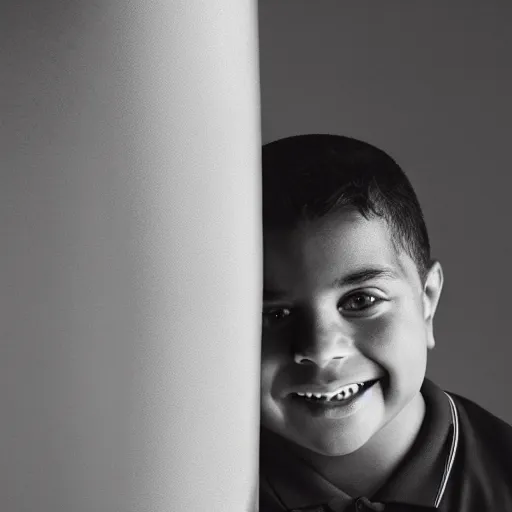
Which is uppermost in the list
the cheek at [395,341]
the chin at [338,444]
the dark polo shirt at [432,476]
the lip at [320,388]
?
the cheek at [395,341]

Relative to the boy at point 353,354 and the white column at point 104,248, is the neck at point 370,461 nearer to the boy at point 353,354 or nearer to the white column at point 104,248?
the boy at point 353,354

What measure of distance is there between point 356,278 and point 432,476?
0.08 m

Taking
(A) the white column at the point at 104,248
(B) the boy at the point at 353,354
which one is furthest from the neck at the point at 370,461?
(A) the white column at the point at 104,248

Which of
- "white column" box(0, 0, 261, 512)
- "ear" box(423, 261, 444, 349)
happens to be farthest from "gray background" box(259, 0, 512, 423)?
"white column" box(0, 0, 261, 512)

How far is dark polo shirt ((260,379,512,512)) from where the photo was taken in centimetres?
28

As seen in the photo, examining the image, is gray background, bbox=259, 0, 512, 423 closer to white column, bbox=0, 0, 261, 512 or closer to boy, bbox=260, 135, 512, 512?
boy, bbox=260, 135, 512, 512

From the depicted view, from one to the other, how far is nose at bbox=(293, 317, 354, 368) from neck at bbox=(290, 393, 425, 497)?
47 millimetres

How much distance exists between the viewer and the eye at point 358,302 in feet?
0.85

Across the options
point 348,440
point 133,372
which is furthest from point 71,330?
point 348,440

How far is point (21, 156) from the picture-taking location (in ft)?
0.58

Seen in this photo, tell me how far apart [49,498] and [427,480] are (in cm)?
15

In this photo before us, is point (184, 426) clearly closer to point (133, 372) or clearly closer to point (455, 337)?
point (133, 372)

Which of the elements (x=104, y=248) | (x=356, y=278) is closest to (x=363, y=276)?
(x=356, y=278)

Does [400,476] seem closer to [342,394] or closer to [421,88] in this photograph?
[342,394]
